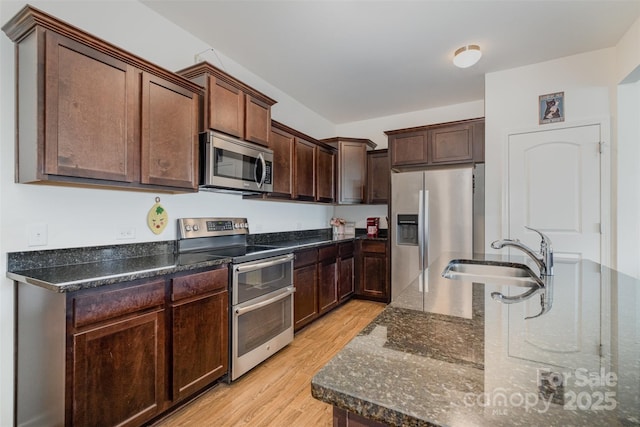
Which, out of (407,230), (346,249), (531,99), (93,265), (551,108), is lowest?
(346,249)

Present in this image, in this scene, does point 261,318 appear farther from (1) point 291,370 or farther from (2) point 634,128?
(2) point 634,128

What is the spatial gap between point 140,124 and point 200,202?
877 mm

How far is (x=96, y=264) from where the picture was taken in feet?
5.80

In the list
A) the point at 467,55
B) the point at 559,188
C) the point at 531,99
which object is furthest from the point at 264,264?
the point at 531,99

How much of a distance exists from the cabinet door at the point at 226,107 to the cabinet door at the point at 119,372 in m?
1.38

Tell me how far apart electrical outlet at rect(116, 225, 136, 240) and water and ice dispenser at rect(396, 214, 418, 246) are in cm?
281

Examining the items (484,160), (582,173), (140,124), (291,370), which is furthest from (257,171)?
(582,173)

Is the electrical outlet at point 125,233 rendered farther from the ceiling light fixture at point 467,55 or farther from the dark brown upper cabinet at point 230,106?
the ceiling light fixture at point 467,55

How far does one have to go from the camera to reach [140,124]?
1.78 m

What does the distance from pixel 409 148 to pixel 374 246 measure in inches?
54.8

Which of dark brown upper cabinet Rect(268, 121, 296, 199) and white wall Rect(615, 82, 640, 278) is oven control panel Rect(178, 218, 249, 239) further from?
white wall Rect(615, 82, 640, 278)

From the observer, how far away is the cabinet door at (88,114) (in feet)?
4.69

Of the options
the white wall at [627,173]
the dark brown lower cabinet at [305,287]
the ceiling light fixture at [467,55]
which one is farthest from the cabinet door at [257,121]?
the white wall at [627,173]

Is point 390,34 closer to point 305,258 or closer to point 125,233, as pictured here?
point 305,258
